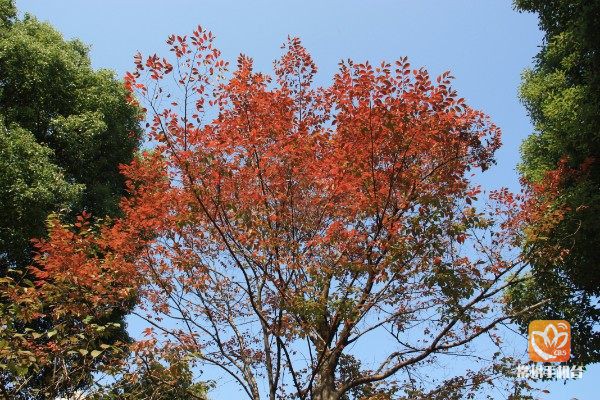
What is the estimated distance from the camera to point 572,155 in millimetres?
12062

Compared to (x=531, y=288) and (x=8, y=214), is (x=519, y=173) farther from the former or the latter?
(x=8, y=214)

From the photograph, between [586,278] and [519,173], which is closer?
[586,278]

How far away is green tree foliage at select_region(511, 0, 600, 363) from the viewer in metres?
10.8

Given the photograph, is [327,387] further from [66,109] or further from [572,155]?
[66,109]

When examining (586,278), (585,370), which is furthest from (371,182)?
(585,370)

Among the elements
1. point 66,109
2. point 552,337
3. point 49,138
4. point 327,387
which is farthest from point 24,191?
point 552,337

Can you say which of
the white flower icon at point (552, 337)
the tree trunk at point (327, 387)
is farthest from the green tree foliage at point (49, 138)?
the white flower icon at point (552, 337)

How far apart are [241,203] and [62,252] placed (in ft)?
8.77

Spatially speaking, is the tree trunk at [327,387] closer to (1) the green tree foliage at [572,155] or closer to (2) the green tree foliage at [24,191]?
(1) the green tree foliage at [572,155]

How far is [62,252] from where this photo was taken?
338 inches

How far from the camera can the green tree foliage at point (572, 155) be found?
10781 millimetres

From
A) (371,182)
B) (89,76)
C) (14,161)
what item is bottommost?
(371,182)

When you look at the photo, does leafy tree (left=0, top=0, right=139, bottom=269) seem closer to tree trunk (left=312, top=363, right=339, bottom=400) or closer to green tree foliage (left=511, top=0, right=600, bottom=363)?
tree trunk (left=312, top=363, right=339, bottom=400)

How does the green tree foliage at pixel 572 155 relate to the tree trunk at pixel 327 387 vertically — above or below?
above
